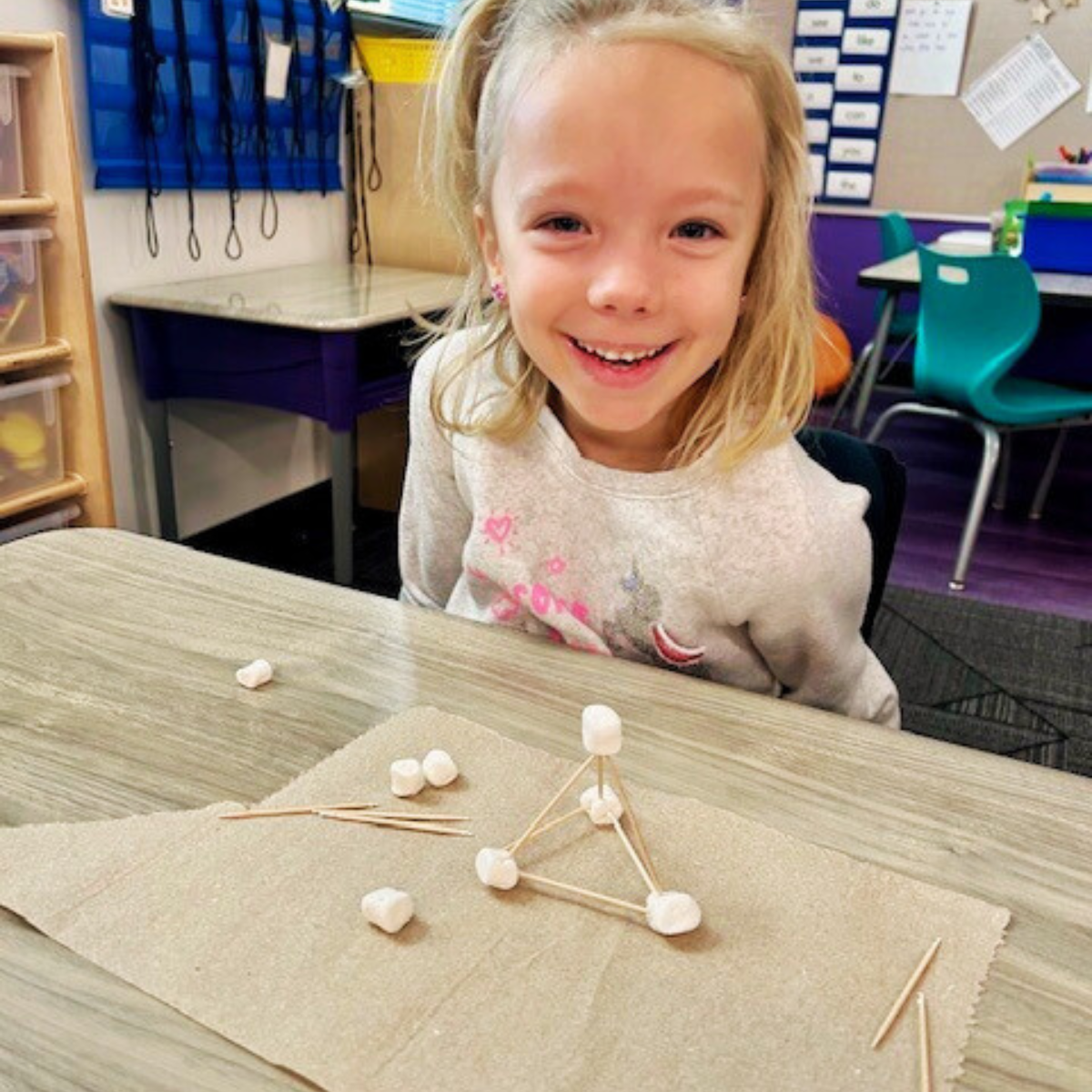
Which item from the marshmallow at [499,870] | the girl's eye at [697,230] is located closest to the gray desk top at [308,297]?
the girl's eye at [697,230]

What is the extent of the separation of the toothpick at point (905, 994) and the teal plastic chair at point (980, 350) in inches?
94.4

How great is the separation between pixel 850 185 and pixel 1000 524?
2.23 metres

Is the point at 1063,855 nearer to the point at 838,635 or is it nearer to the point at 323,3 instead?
the point at 838,635

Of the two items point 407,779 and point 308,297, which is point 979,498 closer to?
point 308,297

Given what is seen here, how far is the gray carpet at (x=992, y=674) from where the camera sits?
2.16 m

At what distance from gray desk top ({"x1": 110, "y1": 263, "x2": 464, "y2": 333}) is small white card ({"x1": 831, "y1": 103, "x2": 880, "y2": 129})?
2845mm

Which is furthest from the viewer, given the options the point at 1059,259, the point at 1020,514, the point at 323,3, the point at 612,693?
the point at 1020,514

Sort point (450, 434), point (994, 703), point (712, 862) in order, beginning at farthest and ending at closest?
point (994, 703) → point (450, 434) → point (712, 862)

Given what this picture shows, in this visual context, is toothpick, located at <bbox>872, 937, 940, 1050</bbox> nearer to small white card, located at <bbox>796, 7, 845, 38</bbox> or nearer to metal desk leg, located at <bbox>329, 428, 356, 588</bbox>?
metal desk leg, located at <bbox>329, 428, 356, 588</bbox>

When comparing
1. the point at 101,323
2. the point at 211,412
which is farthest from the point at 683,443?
the point at 211,412

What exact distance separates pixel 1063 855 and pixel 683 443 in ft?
1.56

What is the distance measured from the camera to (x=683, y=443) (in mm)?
916

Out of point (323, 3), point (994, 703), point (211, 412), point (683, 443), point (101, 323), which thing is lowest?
point (994, 703)

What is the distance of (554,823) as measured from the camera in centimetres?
55
